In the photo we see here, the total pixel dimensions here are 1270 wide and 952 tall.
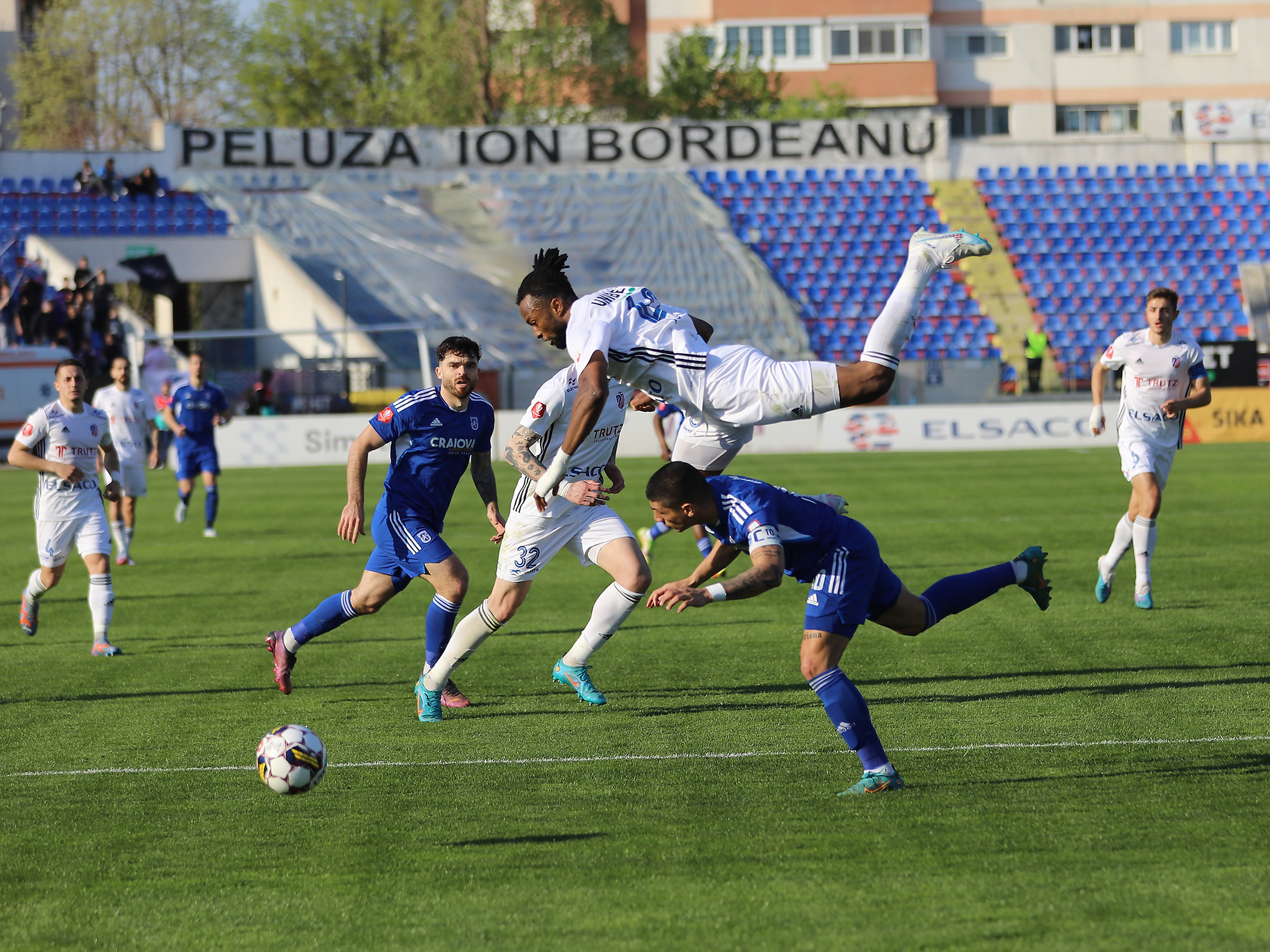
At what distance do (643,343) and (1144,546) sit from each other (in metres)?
5.43

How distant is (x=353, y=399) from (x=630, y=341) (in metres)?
23.8

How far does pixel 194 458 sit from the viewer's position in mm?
17766

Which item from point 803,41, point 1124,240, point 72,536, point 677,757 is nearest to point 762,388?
point 677,757

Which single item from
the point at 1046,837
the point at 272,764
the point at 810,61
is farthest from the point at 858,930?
the point at 810,61

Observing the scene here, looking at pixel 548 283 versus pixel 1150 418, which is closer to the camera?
pixel 548 283

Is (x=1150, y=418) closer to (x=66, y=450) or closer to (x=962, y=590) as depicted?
(x=962, y=590)

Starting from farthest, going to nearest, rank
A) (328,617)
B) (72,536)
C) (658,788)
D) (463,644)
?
(72,536)
(328,617)
(463,644)
(658,788)

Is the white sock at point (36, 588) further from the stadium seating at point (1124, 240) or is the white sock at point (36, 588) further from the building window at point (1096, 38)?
the building window at point (1096, 38)

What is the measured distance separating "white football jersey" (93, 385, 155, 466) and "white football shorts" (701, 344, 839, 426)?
35.5 ft

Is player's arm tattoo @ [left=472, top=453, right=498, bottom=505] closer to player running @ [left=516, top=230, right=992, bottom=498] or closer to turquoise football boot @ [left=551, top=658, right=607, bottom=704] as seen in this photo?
turquoise football boot @ [left=551, top=658, right=607, bottom=704]

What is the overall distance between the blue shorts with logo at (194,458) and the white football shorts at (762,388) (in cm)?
1220

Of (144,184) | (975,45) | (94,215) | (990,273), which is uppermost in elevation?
(975,45)

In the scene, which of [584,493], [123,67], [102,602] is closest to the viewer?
[584,493]

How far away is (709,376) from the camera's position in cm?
677
